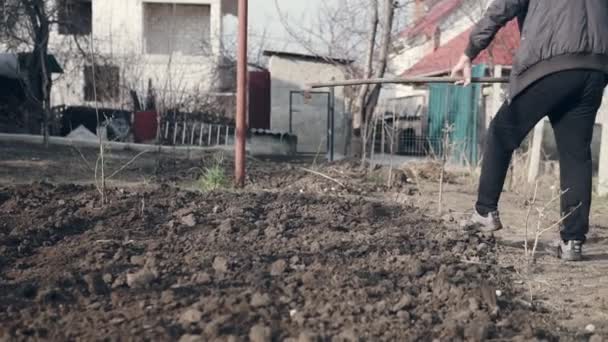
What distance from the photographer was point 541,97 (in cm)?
390

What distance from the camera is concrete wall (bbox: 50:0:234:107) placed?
17.6 metres

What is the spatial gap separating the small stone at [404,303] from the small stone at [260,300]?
17.1 inches

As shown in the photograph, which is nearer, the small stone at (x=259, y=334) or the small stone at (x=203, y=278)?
the small stone at (x=259, y=334)

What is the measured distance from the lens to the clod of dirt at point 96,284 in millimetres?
2775

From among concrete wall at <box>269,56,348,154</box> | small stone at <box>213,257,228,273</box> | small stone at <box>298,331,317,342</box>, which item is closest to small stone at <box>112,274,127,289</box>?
small stone at <box>213,257,228,273</box>

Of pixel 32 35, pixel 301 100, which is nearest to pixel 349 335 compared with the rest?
pixel 32 35

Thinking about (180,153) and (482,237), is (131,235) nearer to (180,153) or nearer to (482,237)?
(482,237)

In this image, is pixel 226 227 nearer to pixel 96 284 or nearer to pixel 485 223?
pixel 96 284

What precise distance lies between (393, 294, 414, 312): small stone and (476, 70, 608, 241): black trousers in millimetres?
1556

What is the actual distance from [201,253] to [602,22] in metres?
2.22

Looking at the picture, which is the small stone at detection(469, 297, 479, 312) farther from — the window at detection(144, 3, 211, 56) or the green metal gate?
the window at detection(144, 3, 211, 56)

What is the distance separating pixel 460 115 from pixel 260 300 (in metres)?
10.9

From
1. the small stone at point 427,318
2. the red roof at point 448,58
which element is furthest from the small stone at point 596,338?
the red roof at point 448,58

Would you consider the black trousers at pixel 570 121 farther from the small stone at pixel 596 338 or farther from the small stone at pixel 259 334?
the small stone at pixel 259 334
